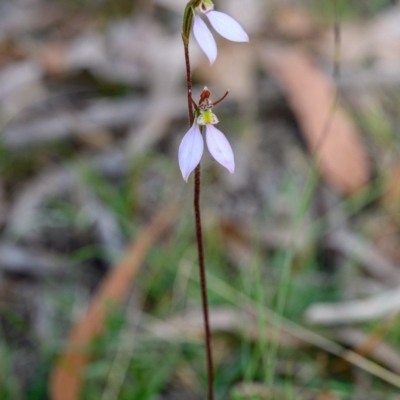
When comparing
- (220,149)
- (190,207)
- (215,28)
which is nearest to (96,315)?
(190,207)

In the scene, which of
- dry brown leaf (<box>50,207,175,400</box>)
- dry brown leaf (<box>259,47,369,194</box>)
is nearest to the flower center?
dry brown leaf (<box>50,207,175,400</box>)

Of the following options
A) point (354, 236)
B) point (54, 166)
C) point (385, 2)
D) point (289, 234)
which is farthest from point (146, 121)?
point (385, 2)

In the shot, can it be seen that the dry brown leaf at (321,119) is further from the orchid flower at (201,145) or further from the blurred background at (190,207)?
the orchid flower at (201,145)

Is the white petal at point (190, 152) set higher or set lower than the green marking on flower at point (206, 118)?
lower

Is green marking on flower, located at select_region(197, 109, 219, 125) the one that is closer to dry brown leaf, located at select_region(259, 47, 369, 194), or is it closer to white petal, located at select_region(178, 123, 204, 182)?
white petal, located at select_region(178, 123, 204, 182)

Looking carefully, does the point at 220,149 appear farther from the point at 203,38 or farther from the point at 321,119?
the point at 321,119

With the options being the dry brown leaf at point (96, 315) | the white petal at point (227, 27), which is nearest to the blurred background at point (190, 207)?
the dry brown leaf at point (96, 315)
